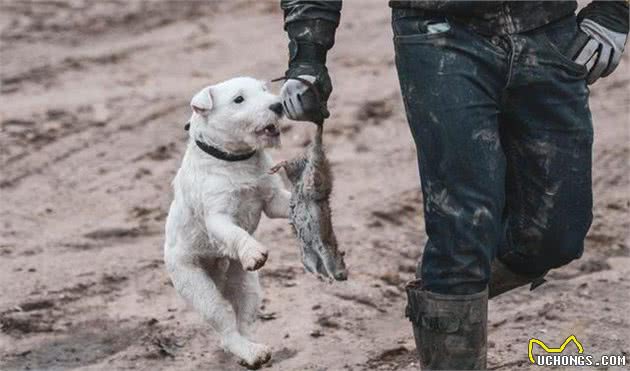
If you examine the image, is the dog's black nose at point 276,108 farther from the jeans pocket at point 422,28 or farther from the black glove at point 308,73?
the jeans pocket at point 422,28

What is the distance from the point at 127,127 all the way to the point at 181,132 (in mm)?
429

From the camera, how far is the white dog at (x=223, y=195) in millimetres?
5094

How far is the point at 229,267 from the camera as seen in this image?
17.9 ft

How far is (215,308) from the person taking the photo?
521 centimetres

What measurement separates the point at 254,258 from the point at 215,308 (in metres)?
0.50

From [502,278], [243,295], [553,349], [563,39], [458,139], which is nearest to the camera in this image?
[458,139]

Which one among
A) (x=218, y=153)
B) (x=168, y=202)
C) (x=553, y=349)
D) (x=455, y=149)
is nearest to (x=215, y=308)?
(x=218, y=153)

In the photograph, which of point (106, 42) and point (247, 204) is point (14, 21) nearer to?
point (106, 42)

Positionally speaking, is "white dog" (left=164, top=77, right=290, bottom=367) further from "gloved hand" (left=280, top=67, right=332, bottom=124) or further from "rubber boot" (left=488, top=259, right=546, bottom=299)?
"rubber boot" (left=488, top=259, right=546, bottom=299)

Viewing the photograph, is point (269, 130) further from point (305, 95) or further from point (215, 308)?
point (215, 308)

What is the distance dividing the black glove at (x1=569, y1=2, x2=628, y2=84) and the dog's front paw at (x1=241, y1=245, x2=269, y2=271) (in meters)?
1.27

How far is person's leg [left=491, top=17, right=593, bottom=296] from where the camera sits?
4.43 meters

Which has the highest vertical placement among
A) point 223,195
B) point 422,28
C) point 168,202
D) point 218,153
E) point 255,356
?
point 422,28

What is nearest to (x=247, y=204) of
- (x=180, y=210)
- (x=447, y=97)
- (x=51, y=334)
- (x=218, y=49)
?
(x=180, y=210)
